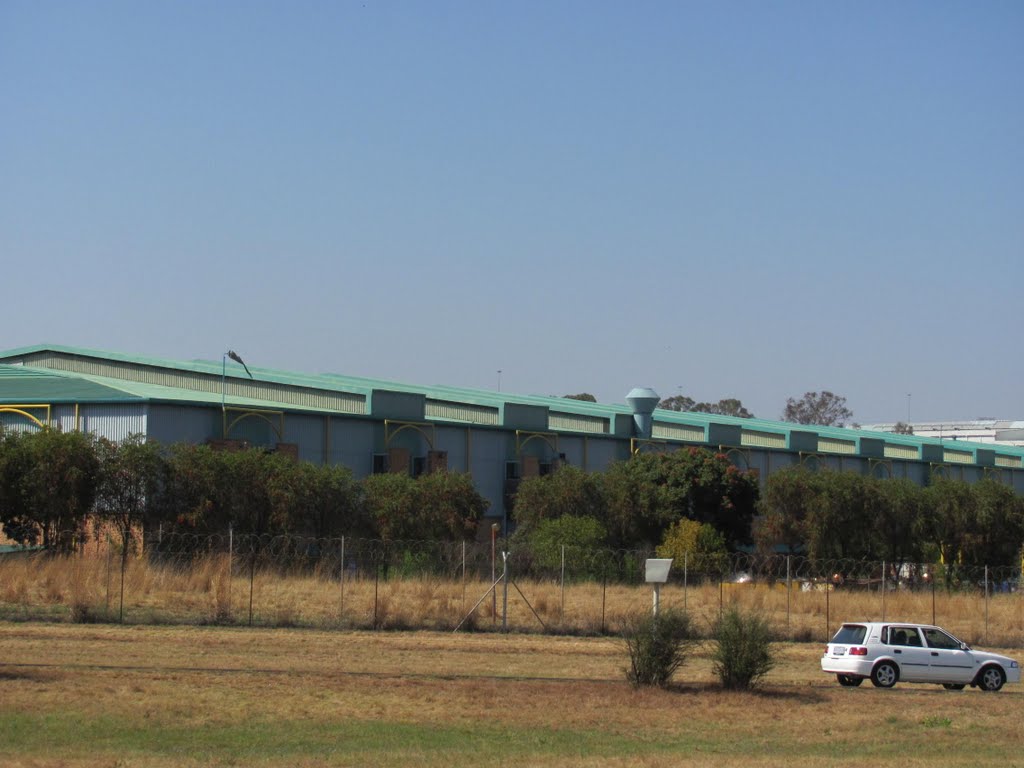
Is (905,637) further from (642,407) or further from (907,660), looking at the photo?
(642,407)

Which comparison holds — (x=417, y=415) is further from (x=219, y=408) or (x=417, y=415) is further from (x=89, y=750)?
(x=89, y=750)

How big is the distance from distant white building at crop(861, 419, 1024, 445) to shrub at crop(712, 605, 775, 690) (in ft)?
418

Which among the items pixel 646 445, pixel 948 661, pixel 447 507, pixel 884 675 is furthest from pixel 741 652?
pixel 646 445

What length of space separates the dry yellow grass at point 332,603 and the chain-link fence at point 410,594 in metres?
0.05

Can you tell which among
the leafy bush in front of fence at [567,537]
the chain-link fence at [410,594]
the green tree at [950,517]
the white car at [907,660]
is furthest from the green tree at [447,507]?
the white car at [907,660]

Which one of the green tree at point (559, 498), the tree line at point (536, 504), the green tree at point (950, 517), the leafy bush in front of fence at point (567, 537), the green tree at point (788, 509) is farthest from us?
the green tree at point (950, 517)

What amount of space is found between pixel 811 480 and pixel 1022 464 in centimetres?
5062

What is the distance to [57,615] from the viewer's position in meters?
33.4

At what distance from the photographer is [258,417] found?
192ft

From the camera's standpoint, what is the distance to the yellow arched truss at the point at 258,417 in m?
57.4

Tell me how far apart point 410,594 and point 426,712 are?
17.4 meters

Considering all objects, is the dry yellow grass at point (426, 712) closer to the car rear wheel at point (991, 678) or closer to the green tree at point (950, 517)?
the car rear wheel at point (991, 678)

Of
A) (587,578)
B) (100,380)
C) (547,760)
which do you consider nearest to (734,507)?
(587,578)

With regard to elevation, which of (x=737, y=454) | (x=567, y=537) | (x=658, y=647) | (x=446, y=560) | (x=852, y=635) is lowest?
(x=852, y=635)
